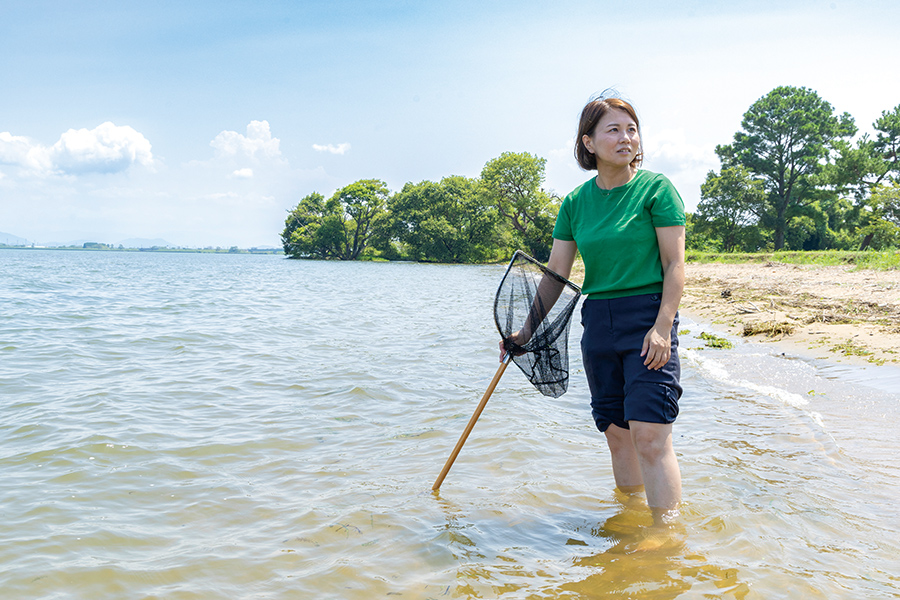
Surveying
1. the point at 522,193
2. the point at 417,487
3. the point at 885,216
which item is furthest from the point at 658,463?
the point at 522,193

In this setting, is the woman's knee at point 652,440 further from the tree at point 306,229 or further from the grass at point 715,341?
the tree at point 306,229

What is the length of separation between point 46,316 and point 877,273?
858 inches

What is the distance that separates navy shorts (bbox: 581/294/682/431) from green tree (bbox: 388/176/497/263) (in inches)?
2836

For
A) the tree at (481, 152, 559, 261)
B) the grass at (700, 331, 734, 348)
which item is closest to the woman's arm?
the grass at (700, 331, 734, 348)

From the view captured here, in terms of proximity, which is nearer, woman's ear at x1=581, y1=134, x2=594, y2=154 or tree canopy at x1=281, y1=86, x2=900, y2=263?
woman's ear at x1=581, y1=134, x2=594, y2=154

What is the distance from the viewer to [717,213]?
50031 millimetres

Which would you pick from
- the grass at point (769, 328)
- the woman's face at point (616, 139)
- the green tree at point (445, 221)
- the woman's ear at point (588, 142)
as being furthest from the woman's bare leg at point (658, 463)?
the green tree at point (445, 221)

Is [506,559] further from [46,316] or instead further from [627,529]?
[46,316]

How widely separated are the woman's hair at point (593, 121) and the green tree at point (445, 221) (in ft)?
235

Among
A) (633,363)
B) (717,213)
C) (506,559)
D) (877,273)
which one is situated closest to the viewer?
(633,363)

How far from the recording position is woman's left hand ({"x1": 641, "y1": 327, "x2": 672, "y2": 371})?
8.76 ft

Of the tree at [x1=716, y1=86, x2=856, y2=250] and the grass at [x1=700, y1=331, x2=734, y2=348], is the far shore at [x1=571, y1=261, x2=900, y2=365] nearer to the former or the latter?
the grass at [x1=700, y1=331, x2=734, y2=348]

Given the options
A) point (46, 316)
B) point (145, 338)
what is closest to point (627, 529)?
point (145, 338)

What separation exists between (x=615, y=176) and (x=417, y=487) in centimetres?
256
